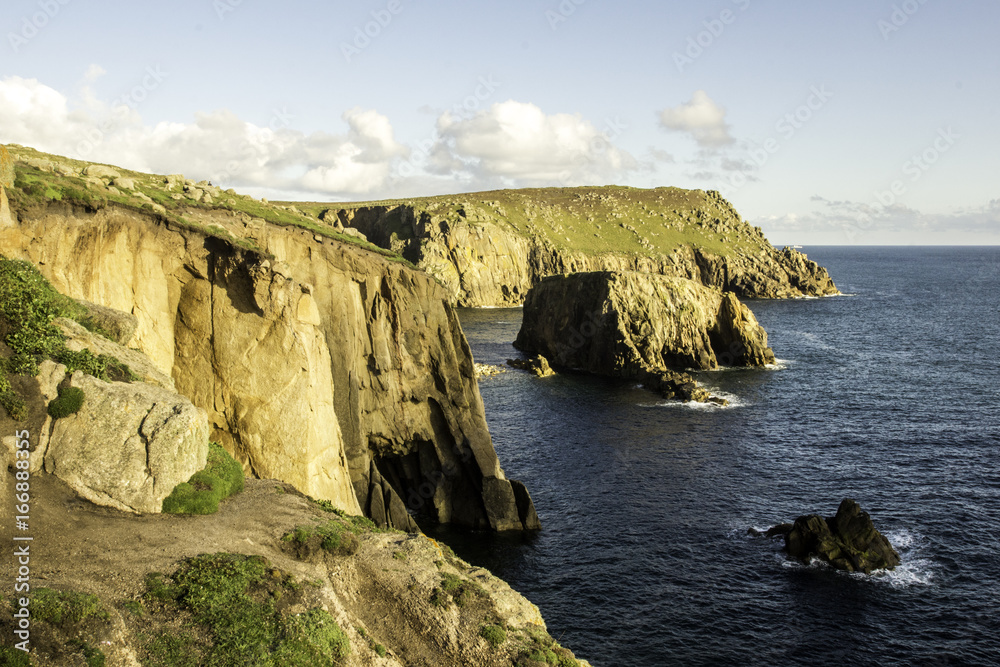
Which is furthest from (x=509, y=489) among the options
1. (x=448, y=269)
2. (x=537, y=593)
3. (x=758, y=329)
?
(x=448, y=269)

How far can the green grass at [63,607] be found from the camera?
13898mm

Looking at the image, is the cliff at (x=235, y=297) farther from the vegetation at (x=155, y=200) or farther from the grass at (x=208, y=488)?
the grass at (x=208, y=488)

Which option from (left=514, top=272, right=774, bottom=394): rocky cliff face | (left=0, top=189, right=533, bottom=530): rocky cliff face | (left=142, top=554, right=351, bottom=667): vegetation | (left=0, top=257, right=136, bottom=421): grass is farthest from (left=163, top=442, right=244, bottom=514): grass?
(left=514, top=272, right=774, bottom=394): rocky cliff face

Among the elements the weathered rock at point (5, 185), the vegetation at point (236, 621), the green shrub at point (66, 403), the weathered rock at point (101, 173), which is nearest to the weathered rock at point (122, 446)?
the green shrub at point (66, 403)

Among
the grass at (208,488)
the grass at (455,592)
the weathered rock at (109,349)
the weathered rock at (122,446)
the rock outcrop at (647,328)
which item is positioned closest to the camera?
the weathered rock at (122,446)

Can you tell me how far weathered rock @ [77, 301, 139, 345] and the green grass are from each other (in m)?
13.4

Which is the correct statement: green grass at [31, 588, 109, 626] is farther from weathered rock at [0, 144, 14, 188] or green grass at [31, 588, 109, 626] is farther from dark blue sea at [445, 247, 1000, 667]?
dark blue sea at [445, 247, 1000, 667]

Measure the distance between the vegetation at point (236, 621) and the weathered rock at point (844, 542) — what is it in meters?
Result: 35.9

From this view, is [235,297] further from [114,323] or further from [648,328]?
[648,328]

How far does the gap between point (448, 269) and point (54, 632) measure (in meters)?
161

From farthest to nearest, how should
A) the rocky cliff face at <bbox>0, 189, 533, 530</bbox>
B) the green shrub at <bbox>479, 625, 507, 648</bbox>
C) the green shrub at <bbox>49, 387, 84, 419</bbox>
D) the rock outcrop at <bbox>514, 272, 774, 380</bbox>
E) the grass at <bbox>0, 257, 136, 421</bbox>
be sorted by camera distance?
the rock outcrop at <bbox>514, 272, 774, 380</bbox>, the rocky cliff face at <bbox>0, 189, 533, 530</bbox>, the grass at <bbox>0, 257, 136, 421</bbox>, the green shrub at <bbox>479, 625, 507, 648</bbox>, the green shrub at <bbox>49, 387, 84, 419</bbox>

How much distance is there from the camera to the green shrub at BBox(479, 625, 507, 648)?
19.5 m

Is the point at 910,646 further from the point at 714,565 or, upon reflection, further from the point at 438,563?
the point at 438,563

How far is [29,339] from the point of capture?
20.7 metres
